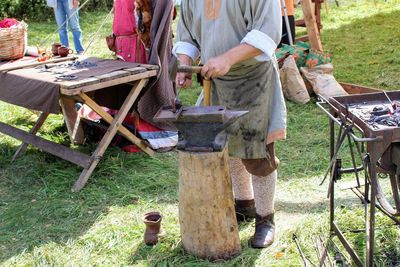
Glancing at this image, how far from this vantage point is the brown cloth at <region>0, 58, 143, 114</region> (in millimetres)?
4156

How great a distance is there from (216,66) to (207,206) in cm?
79

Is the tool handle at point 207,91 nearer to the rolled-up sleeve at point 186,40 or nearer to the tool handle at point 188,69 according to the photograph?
the tool handle at point 188,69

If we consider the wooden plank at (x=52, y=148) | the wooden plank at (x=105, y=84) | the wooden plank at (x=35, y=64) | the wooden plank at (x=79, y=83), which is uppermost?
the wooden plank at (x=35, y=64)

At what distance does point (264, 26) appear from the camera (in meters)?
2.85

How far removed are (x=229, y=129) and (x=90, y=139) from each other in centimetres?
266

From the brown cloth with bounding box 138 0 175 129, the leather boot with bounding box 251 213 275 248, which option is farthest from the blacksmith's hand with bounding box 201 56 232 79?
the brown cloth with bounding box 138 0 175 129

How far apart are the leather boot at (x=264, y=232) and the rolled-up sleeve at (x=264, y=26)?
1080 millimetres

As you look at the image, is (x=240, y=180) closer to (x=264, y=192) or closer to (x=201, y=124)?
(x=264, y=192)

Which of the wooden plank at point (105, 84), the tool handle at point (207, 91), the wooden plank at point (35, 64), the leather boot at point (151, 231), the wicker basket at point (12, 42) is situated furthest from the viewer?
the wicker basket at point (12, 42)

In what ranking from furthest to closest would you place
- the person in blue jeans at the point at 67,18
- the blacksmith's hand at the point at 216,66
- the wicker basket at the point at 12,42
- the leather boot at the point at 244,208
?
the person in blue jeans at the point at 67,18, the wicker basket at the point at 12,42, the leather boot at the point at 244,208, the blacksmith's hand at the point at 216,66

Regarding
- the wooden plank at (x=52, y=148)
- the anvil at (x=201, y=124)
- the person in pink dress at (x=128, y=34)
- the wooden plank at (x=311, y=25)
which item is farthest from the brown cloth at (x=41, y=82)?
the wooden plank at (x=311, y=25)

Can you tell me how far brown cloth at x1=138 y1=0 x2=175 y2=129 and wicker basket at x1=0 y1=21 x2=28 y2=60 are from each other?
126cm

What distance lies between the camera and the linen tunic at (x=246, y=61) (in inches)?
113

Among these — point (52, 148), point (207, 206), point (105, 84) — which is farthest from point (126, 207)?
point (207, 206)
